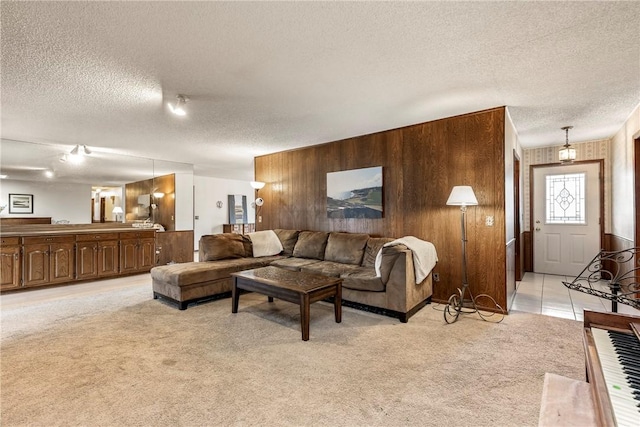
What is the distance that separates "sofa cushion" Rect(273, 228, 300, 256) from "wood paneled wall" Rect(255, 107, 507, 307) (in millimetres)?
455

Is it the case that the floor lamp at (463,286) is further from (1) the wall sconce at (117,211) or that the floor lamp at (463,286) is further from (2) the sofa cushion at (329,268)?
(1) the wall sconce at (117,211)

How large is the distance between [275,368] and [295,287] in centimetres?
82

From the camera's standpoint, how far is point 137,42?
2.12 metres

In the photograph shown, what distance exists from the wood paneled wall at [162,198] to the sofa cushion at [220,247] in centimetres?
308

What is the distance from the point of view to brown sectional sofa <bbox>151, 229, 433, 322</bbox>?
3.29m

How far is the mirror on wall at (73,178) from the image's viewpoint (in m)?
5.01

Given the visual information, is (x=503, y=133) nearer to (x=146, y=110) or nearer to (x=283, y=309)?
(x=283, y=309)

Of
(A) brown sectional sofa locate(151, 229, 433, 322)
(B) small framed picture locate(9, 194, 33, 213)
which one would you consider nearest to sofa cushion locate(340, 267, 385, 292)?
(A) brown sectional sofa locate(151, 229, 433, 322)


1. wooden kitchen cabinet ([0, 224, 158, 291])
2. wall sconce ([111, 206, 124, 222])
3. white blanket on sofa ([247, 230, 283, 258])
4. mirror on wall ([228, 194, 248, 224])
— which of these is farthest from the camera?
mirror on wall ([228, 194, 248, 224])

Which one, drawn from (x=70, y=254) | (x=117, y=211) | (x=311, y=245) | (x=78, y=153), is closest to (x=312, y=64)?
(x=311, y=245)

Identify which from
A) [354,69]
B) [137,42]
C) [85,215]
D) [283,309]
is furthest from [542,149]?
[85,215]

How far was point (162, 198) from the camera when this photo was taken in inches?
281

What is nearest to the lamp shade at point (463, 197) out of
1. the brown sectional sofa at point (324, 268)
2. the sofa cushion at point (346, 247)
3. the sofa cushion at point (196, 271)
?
the brown sectional sofa at point (324, 268)

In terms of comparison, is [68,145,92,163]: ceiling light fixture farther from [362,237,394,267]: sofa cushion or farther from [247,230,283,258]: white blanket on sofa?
[362,237,394,267]: sofa cushion
